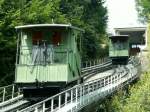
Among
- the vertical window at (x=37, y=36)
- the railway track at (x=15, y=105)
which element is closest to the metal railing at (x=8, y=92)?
the railway track at (x=15, y=105)

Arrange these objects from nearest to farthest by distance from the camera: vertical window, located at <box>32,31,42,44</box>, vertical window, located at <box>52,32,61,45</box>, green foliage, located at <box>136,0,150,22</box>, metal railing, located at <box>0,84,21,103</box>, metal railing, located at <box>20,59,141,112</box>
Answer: metal railing, located at <box>20,59,141,112</box>
vertical window, located at <box>52,32,61,45</box>
vertical window, located at <box>32,31,42,44</box>
metal railing, located at <box>0,84,21,103</box>
green foliage, located at <box>136,0,150,22</box>

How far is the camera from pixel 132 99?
2998 centimetres

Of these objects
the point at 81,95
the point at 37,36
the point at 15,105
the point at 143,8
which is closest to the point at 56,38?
the point at 37,36

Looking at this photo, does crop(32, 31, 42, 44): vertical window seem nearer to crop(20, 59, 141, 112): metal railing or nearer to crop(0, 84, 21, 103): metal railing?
crop(0, 84, 21, 103): metal railing

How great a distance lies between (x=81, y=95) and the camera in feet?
80.7

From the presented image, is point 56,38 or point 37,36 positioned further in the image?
point 37,36

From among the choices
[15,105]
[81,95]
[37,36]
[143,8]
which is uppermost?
[143,8]

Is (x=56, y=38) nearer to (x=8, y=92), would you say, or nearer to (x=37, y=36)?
(x=37, y=36)

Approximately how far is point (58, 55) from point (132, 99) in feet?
22.5

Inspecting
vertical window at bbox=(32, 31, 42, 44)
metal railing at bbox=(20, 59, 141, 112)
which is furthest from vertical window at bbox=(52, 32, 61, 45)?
metal railing at bbox=(20, 59, 141, 112)

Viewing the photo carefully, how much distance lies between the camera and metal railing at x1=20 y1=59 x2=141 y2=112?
2136 centimetres

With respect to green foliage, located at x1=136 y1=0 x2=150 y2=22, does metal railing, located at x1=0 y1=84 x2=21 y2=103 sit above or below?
below

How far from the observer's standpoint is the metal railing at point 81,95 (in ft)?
70.1

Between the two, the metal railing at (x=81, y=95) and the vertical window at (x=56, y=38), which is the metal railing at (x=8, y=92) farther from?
the vertical window at (x=56, y=38)
